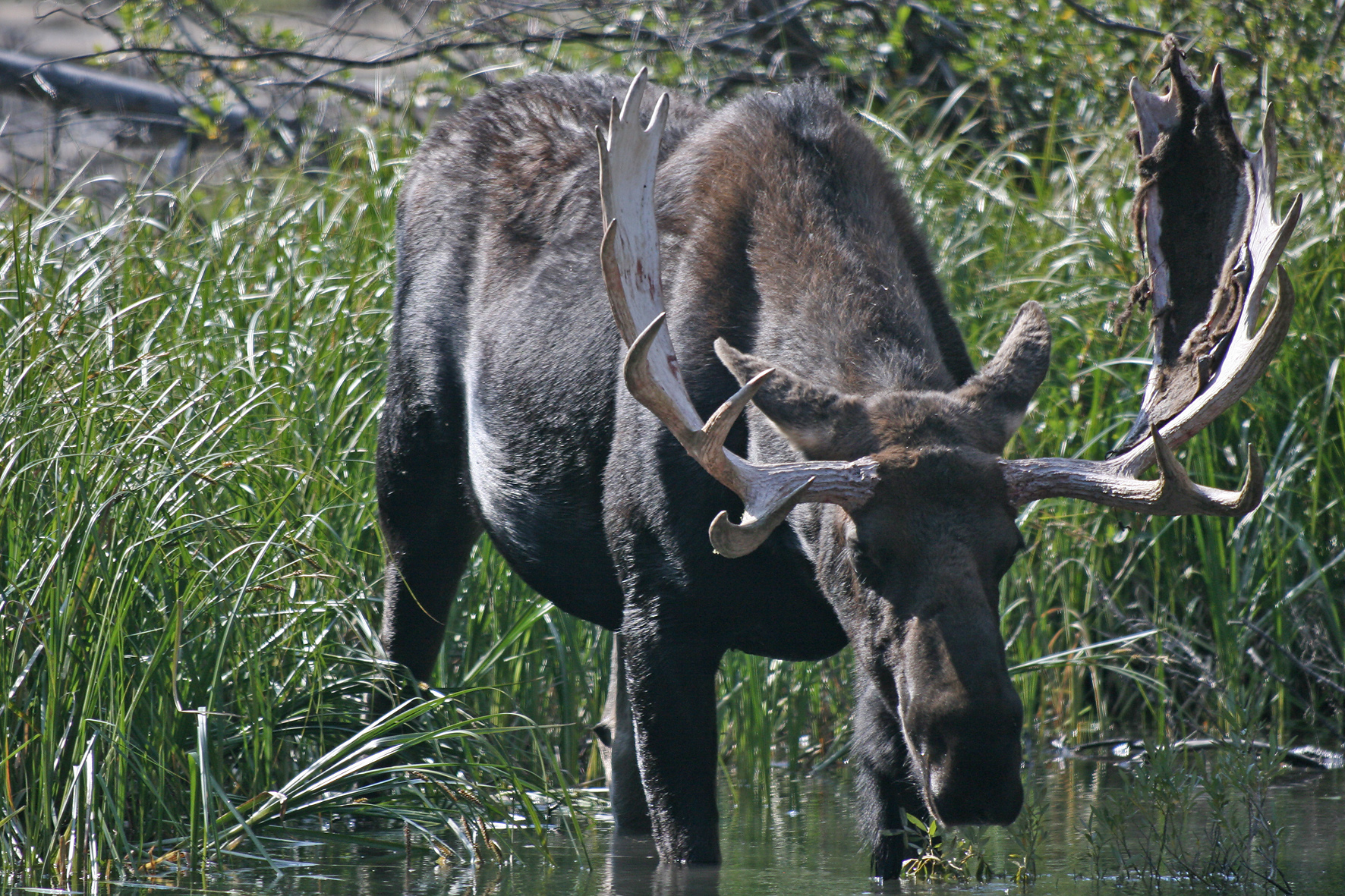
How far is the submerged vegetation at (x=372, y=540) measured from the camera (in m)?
3.62

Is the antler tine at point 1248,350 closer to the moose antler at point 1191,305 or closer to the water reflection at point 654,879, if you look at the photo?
the moose antler at point 1191,305

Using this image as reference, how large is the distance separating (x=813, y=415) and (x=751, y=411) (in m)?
0.40

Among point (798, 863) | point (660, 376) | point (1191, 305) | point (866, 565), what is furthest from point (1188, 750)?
point (660, 376)

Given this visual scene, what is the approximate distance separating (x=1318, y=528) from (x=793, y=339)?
2.76 m

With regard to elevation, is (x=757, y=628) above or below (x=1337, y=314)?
below

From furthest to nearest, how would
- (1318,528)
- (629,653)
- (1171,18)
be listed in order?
(1171,18)
(1318,528)
(629,653)

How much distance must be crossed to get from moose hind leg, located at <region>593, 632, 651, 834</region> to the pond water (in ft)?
0.25

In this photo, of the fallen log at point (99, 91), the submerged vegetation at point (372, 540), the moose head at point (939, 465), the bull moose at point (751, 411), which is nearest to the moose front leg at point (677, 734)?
the bull moose at point (751, 411)

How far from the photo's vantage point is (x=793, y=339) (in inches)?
136

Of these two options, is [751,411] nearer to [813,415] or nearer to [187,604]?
[813,415]

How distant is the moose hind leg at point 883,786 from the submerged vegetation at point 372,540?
29 centimetres

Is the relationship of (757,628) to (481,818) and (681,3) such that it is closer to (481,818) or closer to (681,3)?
(481,818)

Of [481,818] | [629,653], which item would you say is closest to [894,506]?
[629,653]

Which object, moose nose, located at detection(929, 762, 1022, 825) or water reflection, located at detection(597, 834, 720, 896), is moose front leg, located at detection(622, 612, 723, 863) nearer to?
water reflection, located at detection(597, 834, 720, 896)
